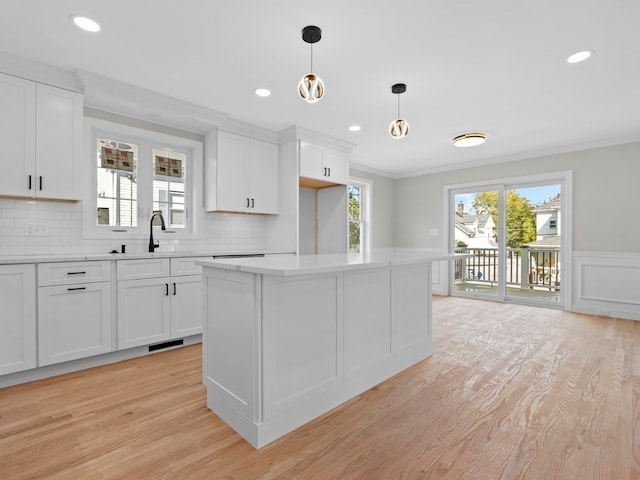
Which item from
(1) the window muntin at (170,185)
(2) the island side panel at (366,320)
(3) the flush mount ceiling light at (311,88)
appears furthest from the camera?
(1) the window muntin at (170,185)

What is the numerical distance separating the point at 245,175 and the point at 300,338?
108 inches

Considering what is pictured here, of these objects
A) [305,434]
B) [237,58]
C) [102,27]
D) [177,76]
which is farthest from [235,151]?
[305,434]

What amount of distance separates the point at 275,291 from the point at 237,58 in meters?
1.96

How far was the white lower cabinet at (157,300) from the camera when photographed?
2.91 m

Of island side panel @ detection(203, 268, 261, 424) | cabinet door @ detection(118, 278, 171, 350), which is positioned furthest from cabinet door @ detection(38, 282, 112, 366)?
island side panel @ detection(203, 268, 261, 424)

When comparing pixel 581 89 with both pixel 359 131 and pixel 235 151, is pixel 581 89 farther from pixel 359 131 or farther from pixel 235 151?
pixel 235 151

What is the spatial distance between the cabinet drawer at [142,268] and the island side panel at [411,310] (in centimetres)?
215

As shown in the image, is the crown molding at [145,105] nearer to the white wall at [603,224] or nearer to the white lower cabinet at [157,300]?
the white lower cabinet at [157,300]

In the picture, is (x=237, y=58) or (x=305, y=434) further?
(x=237, y=58)

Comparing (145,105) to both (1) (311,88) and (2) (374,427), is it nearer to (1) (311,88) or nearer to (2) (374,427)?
(1) (311,88)

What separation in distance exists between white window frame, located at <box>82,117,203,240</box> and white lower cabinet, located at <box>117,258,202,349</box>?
2.03 feet

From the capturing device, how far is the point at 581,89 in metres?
3.09

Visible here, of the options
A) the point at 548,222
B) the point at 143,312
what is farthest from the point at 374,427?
the point at 548,222

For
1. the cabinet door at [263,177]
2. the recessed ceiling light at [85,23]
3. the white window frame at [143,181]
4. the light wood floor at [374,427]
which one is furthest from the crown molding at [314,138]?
the light wood floor at [374,427]
